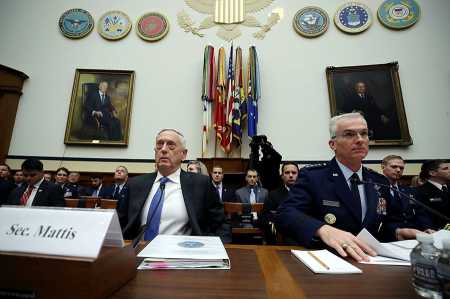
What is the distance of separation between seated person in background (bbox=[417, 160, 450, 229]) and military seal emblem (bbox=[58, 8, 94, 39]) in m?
7.06

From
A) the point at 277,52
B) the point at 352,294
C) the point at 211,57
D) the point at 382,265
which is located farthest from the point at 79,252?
the point at 277,52

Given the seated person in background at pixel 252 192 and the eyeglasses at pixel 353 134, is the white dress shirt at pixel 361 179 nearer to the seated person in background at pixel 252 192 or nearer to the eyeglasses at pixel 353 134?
the eyeglasses at pixel 353 134

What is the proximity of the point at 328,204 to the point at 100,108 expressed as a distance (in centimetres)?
549

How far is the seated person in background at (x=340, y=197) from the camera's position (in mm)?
1160

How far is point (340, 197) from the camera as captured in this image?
4.14ft

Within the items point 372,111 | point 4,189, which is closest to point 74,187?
point 4,189

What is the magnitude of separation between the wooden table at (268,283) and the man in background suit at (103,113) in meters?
5.28

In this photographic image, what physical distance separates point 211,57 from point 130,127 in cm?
233

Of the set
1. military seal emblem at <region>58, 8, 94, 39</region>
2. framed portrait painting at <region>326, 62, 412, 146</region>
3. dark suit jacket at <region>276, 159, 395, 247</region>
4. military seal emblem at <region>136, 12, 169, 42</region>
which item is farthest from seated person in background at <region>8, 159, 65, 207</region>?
framed portrait painting at <region>326, 62, 412, 146</region>

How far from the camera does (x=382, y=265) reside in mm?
769

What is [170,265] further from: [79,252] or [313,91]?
[313,91]

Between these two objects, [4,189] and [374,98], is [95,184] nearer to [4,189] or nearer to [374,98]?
[4,189]

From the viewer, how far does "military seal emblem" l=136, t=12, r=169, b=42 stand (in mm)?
5852

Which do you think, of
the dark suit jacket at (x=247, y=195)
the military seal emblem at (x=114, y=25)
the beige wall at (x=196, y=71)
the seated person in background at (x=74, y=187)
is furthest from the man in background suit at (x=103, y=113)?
the dark suit jacket at (x=247, y=195)
